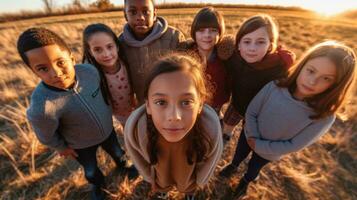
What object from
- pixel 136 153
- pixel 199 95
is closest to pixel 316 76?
pixel 199 95

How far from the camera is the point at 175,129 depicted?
1139 millimetres

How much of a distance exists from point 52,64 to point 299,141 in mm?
1756

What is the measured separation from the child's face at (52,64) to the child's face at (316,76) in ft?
5.13

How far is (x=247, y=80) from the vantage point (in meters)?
1.91

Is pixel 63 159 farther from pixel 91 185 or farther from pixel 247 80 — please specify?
pixel 247 80

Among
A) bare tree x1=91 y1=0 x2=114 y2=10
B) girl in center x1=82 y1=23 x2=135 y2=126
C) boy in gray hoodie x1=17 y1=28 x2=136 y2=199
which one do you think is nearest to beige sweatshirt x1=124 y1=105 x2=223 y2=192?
boy in gray hoodie x1=17 y1=28 x2=136 y2=199

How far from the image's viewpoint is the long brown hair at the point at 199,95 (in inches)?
45.6

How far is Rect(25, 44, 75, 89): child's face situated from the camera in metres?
1.26

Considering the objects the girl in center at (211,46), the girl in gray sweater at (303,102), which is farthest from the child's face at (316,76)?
the girl in center at (211,46)

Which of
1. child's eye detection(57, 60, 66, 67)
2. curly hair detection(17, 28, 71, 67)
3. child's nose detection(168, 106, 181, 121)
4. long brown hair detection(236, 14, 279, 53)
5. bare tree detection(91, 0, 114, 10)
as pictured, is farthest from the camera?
bare tree detection(91, 0, 114, 10)

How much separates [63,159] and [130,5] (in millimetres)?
2011

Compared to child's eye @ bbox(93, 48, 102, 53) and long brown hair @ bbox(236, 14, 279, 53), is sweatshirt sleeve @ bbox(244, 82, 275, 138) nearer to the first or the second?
long brown hair @ bbox(236, 14, 279, 53)

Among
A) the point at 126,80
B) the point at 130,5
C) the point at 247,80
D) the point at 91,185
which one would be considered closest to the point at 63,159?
the point at 91,185

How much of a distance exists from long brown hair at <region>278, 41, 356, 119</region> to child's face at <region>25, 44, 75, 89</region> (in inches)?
60.8
